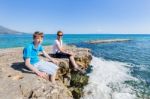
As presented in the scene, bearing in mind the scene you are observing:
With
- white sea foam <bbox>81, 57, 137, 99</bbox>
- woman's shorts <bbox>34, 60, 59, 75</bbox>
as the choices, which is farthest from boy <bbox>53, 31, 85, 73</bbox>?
woman's shorts <bbox>34, 60, 59, 75</bbox>

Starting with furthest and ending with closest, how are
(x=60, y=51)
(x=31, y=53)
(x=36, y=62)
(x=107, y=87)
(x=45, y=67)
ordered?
1. (x=107, y=87)
2. (x=60, y=51)
3. (x=36, y=62)
4. (x=45, y=67)
5. (x=31, y=53)

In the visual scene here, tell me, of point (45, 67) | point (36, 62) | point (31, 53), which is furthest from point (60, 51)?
point (31, 53)

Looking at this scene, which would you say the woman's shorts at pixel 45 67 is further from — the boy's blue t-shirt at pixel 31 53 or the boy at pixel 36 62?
the boy's blue t-shirt at pixel 31 53

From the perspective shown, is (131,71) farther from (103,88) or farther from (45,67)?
(45,67)

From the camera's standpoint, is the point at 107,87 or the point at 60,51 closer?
the point at 60,51

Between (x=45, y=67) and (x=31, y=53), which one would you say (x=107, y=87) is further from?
(x=31, y=53)

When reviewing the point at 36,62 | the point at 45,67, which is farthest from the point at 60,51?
the point at 45,67

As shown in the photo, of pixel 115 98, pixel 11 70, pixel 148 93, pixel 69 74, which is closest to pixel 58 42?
pixel 69 74

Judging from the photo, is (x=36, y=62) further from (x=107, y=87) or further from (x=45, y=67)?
(x=107, y=87)

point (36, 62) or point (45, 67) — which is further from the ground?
point (36, 62)

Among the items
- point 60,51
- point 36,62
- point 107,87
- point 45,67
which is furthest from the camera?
point 107,87

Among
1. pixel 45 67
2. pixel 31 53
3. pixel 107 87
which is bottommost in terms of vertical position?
pixel 107 87

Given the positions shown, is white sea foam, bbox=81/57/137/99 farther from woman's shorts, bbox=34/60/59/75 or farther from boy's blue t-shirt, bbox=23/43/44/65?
boy's blue t-shirt, bbox=23/43/44/65

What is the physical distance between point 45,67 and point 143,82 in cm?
1129
